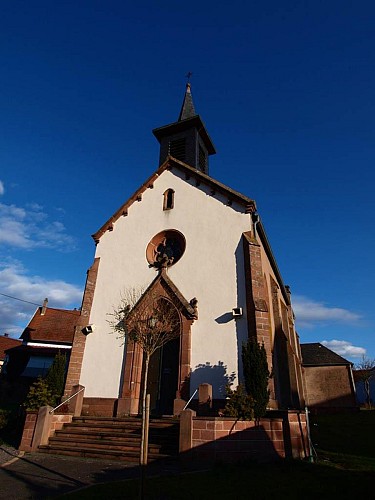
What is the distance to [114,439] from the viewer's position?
10656 millimetres

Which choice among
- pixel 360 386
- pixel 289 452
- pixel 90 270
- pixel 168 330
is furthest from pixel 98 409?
pixel 360 386

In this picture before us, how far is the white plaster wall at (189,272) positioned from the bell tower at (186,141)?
9.30 feet

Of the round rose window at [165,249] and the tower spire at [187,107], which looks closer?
the round rose window at [165,249]

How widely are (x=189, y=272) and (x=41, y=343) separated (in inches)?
824

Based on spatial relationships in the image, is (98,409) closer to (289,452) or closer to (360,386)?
(289,452)

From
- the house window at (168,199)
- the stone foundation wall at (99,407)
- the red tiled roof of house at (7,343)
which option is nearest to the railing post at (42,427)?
the stone foundation wall at (99,407)

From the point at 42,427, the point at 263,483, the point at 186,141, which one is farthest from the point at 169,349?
the point at 186,141

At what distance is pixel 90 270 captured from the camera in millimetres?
17891

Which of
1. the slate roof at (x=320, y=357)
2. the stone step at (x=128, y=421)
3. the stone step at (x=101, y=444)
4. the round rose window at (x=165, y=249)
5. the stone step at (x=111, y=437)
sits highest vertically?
the round rose window at (x=165, y=249)

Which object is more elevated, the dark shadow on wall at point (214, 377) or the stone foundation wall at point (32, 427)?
the dark shadow on wall at point (214, 377)

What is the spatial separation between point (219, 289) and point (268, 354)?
3.30 metres

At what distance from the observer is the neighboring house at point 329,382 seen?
30.2 meters

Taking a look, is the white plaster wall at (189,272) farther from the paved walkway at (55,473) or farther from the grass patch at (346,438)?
the paved walkway at (55,473)

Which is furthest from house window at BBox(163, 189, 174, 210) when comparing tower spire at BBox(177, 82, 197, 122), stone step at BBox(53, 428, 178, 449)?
stone step at BBox(53, 428, 178, 449)
